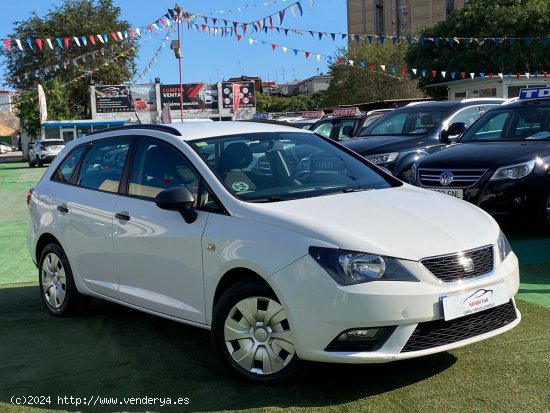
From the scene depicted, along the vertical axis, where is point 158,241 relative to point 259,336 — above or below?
above

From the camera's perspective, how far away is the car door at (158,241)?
4359 millimetres

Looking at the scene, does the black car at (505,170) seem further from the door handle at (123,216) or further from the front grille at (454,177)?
the door handle at (123,216)

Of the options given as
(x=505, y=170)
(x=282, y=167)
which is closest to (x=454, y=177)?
(x=505, y=170)

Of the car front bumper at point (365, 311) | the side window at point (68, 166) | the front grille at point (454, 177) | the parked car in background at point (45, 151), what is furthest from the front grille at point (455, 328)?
the parked car in background at point (45, 151)

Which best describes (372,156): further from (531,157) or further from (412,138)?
(531,157)

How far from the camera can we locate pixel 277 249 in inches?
149

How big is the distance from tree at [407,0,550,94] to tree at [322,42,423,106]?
38.4ft

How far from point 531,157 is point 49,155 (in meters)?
28.9

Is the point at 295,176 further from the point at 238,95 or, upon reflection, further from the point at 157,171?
the point at 238,95

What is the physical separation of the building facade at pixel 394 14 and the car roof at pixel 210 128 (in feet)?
296

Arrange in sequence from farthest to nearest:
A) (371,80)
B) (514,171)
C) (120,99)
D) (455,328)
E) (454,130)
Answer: (371,80), (120,99), (454,130), (514,171), (455,328)

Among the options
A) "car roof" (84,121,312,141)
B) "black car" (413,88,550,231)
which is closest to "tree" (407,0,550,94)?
"black car" (413,88,550,231)

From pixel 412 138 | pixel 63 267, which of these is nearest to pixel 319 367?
pixel 63 267

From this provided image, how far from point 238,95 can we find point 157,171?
4474cm
